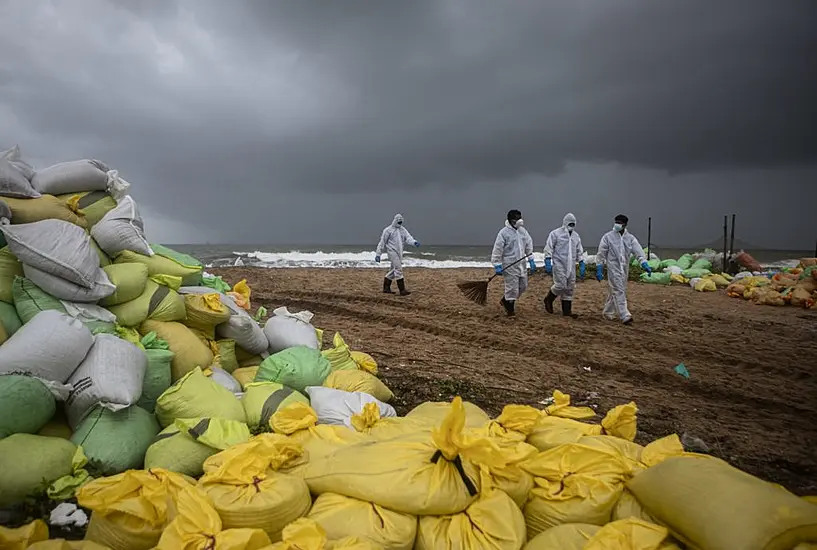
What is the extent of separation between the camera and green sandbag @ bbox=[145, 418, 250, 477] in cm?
214

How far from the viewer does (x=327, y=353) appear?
3721mm

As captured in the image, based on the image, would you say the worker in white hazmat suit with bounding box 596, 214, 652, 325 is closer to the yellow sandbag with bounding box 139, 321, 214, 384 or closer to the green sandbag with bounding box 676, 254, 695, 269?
the yellow sandbag with bounding box 139, 321, 214, 384

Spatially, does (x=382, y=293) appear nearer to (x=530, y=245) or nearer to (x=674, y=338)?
(x=530, y=245)

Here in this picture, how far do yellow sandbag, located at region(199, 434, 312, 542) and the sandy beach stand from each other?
2.01m

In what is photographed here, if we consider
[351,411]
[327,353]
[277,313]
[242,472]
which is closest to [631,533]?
[242,472]

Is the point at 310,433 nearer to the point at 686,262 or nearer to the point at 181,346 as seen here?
the point at 181,346

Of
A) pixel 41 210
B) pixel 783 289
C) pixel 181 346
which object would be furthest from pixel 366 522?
pixel 783 289

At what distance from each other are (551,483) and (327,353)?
2.21 metres

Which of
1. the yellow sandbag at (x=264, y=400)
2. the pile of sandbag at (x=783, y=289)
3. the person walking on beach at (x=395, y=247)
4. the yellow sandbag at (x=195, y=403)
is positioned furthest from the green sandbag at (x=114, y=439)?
the pile of sandbag at (x=783, y=289)

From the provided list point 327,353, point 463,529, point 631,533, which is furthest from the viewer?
point 327,353

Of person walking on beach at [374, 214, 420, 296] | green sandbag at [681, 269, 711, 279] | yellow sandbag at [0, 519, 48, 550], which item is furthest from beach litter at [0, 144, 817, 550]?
green sandbag at [681, 269, 711, 279]

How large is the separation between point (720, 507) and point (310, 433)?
1.59 meters

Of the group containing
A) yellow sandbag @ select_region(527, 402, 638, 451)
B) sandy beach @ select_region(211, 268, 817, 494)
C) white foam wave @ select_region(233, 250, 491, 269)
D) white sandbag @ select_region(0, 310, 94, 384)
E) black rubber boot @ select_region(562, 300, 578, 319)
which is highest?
white sandbag @ select_region(0, 310, 94, 384)

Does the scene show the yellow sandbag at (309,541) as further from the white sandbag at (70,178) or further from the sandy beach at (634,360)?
the white sandbag at (70,178)
